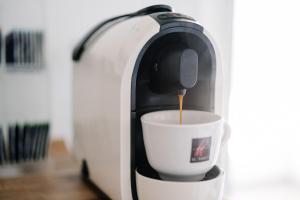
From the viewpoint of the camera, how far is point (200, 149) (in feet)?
1.62

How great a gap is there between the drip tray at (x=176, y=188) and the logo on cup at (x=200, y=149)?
0.12 ft

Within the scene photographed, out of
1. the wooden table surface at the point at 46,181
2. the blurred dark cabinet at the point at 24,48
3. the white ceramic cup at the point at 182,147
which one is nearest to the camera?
the white ceramic cup at the point at 182,147

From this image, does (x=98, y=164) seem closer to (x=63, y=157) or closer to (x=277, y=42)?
(x=63, y=157)

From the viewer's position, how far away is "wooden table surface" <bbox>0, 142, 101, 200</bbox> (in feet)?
2.14

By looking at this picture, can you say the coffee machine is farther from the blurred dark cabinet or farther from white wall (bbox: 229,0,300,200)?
white wall (bbox: 229,0,300,200)

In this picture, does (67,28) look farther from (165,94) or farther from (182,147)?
(182,147)

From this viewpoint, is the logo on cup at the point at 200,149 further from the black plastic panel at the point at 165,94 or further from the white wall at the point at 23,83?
the white wall at the point at 23,83

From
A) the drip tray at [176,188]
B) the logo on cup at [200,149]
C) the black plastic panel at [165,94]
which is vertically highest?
the black plastic panel at [165,94]

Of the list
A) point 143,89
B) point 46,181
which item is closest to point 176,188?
point 143,89

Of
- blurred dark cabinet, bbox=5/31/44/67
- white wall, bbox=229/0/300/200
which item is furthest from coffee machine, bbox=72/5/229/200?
white wall, bbox=229/0/300/200

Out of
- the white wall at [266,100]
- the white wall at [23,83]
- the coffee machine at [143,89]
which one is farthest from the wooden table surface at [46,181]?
the white wall at [266,100]

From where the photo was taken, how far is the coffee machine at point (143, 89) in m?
0.51

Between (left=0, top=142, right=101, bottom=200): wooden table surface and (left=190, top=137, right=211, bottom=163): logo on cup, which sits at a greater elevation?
(left=190, top=137, right=211, bottom=163): logo on cup

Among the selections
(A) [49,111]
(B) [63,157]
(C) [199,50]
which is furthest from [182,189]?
(A) [49,111]
